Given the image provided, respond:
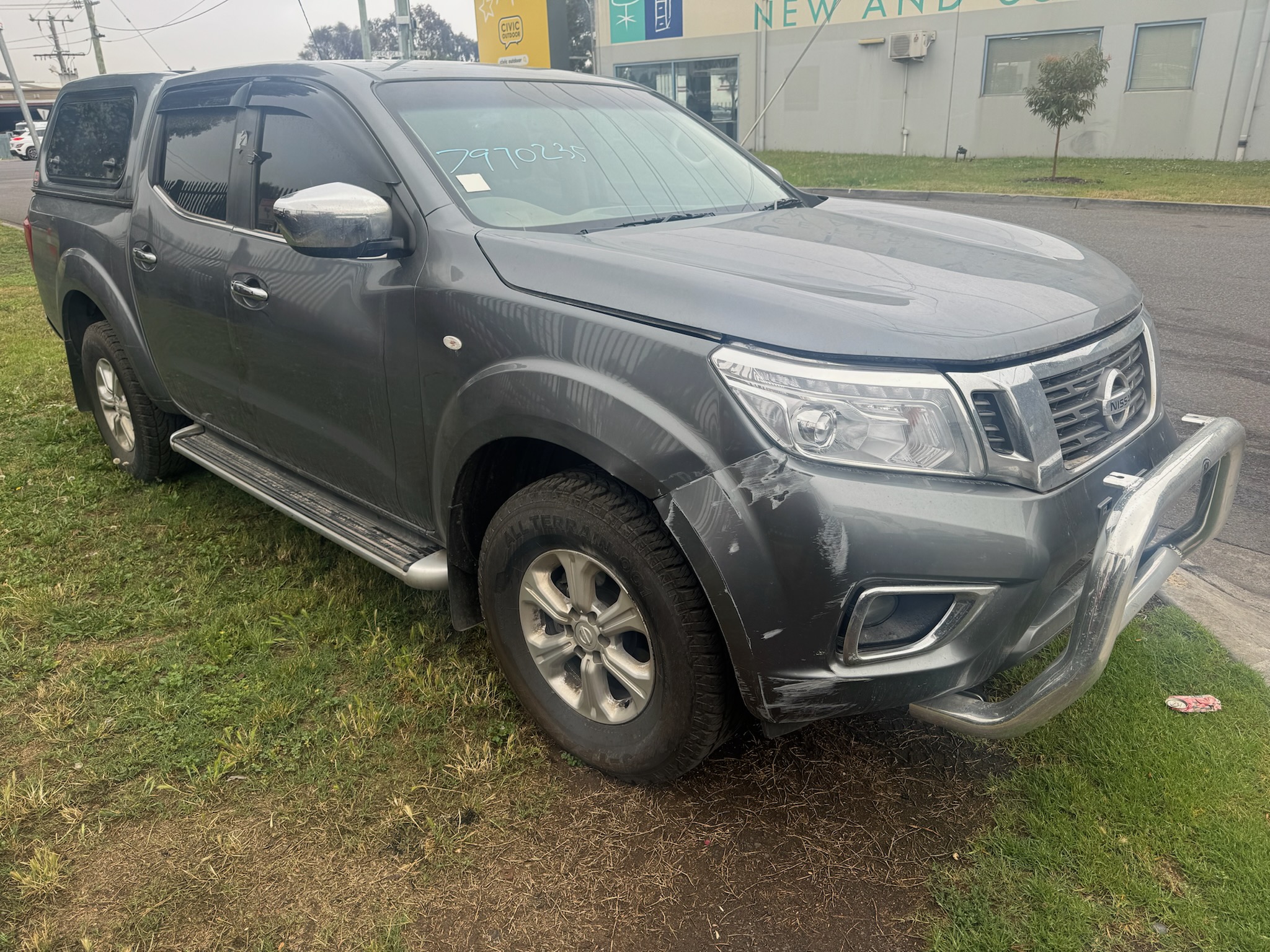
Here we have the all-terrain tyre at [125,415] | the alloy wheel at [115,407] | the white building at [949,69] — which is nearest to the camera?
the all-terrain tyre at [125,415]

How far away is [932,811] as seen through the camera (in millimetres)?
2477

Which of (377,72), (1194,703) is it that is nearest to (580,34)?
(377,72)

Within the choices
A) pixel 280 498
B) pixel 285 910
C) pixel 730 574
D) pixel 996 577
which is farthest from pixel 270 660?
pixel 996 577

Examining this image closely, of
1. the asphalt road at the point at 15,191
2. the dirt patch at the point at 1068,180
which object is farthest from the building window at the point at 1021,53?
the asphalt road at the point at 15,191

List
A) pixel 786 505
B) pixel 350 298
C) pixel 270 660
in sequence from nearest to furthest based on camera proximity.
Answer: pixel 786 505, pixel 350 298, pixel 270 660

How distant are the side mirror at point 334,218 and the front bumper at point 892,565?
119 centimetres

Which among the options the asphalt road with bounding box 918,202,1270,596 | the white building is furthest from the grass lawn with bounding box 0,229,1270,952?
the white building

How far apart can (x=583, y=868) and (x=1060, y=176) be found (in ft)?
60.4

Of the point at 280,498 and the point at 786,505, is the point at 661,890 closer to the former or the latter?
the point at 786,505

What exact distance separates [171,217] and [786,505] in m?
2.96

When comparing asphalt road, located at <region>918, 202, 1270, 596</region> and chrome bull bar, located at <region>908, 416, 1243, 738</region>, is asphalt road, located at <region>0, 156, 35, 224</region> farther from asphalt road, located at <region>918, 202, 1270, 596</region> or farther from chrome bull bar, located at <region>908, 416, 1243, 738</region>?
chrome bull bar, located at <region>908, 416, 1243, 738</region>

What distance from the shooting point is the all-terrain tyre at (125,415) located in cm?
434

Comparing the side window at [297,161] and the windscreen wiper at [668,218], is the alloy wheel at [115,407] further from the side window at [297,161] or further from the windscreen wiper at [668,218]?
the windscreen wiper at [668,218]

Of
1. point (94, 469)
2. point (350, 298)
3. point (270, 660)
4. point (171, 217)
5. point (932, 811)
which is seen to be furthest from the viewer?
point (94, 469)
